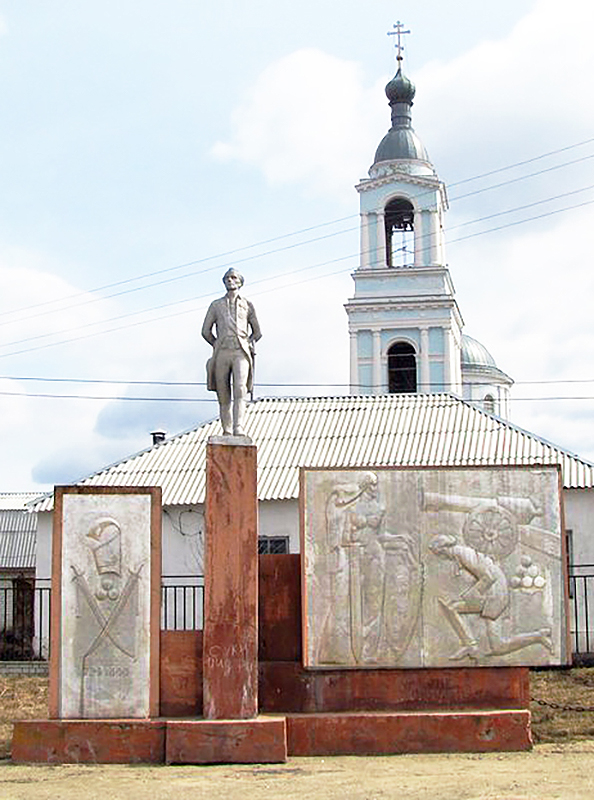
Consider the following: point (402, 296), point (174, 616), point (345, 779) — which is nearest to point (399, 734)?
point (345, 779)

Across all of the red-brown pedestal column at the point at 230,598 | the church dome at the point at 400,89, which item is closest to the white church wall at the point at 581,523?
the red-brown pedestal column at the point at 230,598

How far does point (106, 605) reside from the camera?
35.9 ft

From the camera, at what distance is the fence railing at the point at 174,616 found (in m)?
20.5

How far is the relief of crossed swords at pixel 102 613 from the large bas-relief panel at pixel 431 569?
1.62 meters

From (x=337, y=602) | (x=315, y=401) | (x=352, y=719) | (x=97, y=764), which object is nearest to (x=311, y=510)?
(x=337, y=602)

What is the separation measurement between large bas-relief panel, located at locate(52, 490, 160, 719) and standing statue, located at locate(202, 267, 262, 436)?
1.14 m

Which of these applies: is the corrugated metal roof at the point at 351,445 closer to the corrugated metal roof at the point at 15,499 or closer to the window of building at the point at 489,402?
the corrugated metal roof at the point at 15,499

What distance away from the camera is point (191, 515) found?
23156 mm

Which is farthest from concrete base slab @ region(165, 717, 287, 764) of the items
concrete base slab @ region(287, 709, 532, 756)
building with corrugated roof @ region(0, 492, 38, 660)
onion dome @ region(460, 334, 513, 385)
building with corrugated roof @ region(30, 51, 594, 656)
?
onion dome @ region(460, 334, 513, 385)

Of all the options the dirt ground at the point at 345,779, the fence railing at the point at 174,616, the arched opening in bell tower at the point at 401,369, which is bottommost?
the dirt ground at the point at 345,779

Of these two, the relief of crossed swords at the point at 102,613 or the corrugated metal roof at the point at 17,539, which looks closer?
the relief of crossed swords at the point at 102,613

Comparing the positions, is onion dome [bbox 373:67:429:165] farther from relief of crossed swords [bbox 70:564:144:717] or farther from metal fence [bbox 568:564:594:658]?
relief of crossed swords [bbox 70:564:144:717]

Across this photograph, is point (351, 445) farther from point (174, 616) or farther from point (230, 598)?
point (230, 598)

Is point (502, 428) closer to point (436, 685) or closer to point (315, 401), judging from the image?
point (315, 401)
